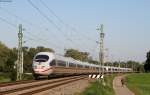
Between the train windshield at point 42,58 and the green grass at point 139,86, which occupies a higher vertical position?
the train windshield at point 42,58

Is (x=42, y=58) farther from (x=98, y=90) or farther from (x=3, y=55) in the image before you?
(x=3, y=55)

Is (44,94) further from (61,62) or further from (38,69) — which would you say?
(61,62)

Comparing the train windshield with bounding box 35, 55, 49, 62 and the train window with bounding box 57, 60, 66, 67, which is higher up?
the train windshield with bounding box 35, 55, 49, 62

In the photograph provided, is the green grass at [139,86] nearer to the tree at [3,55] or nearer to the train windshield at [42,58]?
the train windshield at [42,58]

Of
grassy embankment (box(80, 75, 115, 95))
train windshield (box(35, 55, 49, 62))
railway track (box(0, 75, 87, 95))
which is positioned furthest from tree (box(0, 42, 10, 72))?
railway track (box(0, 75, 87, 95))

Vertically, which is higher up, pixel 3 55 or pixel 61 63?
pixel 3 55

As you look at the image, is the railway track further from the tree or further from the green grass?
the tree

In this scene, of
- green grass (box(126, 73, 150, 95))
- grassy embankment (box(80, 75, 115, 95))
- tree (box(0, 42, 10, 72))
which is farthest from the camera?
tree (box(0, 42, 10, 72))

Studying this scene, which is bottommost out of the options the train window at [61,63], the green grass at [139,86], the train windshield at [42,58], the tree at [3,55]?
the green grass at [139,86]

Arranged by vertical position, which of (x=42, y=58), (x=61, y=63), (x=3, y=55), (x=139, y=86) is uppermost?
(x=3, y=55)

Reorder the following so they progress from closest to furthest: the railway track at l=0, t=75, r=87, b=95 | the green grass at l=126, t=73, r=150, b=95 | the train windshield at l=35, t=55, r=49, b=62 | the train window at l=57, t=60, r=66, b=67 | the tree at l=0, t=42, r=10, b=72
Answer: the railway track at l=0, t=75, r=87, b=95 < the train windshield at l=35, t=55, r=49, b=62 < the green grass at l=126, t=73, r=150, b=95 < the train window at l=57, t=60, r=66, b=67 < the tree at l=0, t=42, r=10, b=72

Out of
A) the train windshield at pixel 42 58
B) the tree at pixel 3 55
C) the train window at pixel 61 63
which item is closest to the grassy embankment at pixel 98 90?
the train windshield at pixel 42 58

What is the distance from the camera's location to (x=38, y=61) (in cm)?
5372

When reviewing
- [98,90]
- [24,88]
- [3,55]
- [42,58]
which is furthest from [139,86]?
[3,55]
